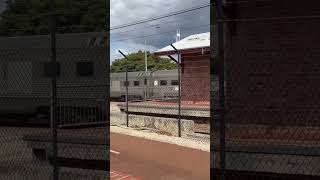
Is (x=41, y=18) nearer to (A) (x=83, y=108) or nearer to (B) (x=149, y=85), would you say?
(A) (x=83, y=108)

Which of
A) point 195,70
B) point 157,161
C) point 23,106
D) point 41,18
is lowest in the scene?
point 157,161

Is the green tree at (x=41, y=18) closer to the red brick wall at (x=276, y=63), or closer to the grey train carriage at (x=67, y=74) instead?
the grey train carriage at (x=67, y=74)

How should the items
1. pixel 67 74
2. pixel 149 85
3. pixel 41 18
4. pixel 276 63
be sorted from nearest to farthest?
1. pixel 41 18
2. pixel 67 74
3. pixel 276 63
4. pixel 149 85

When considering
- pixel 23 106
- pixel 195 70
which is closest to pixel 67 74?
pixel 23 106

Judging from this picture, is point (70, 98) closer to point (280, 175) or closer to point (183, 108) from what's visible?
point (280, 175)

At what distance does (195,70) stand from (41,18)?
12615mm

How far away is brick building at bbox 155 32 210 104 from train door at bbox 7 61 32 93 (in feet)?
23.4

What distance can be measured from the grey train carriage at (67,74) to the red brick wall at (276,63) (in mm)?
2560

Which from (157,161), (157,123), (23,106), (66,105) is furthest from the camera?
(157,123)

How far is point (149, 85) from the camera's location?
83.7ft

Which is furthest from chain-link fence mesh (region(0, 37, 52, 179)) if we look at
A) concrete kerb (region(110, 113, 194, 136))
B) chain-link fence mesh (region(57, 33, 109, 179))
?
concrete kerb (region(110, 113, 194, 136))

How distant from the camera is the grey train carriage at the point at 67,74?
7.07 meters

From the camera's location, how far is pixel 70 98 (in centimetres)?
791

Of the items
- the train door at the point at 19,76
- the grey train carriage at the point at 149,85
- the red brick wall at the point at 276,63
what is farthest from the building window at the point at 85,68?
the grey train carriage at the point at 149,85
